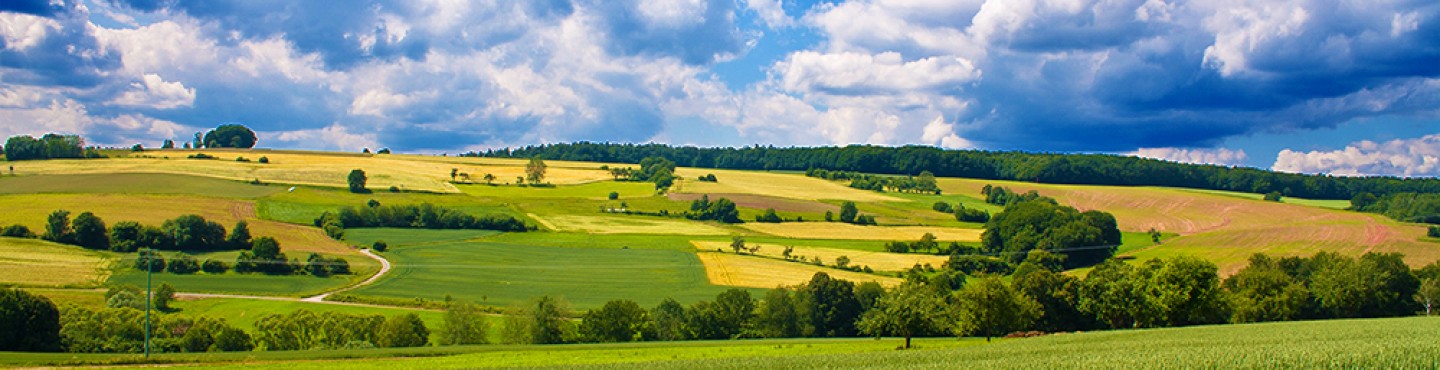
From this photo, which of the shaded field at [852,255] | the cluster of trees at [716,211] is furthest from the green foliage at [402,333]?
the cluster of trees at [716,211]

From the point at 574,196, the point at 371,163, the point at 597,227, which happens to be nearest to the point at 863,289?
the point at 597,227

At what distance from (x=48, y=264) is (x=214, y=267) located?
12097 mm

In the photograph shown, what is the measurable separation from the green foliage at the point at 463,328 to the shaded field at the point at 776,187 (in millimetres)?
74498

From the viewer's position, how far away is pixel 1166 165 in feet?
578

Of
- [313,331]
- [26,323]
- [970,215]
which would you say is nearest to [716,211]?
[970,215]

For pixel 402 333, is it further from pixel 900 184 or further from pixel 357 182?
pixel 900 184

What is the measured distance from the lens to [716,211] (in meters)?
123

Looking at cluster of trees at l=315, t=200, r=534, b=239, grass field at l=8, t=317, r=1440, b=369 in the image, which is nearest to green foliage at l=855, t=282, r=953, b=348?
grass field at l=8, t=317, r=1440, b=369

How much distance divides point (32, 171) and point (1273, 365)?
132 meters

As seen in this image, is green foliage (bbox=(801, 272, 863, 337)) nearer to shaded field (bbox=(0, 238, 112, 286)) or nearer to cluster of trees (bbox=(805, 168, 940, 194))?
shaded field (bbox=(0, 238, 112, 286))

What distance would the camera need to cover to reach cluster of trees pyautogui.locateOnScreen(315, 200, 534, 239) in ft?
347

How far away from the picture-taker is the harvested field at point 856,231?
11014 cm

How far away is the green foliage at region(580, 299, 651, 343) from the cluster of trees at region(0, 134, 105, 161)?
99.2 meters

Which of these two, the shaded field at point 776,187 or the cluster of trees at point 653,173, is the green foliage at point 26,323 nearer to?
the shaded field at point 776,187
